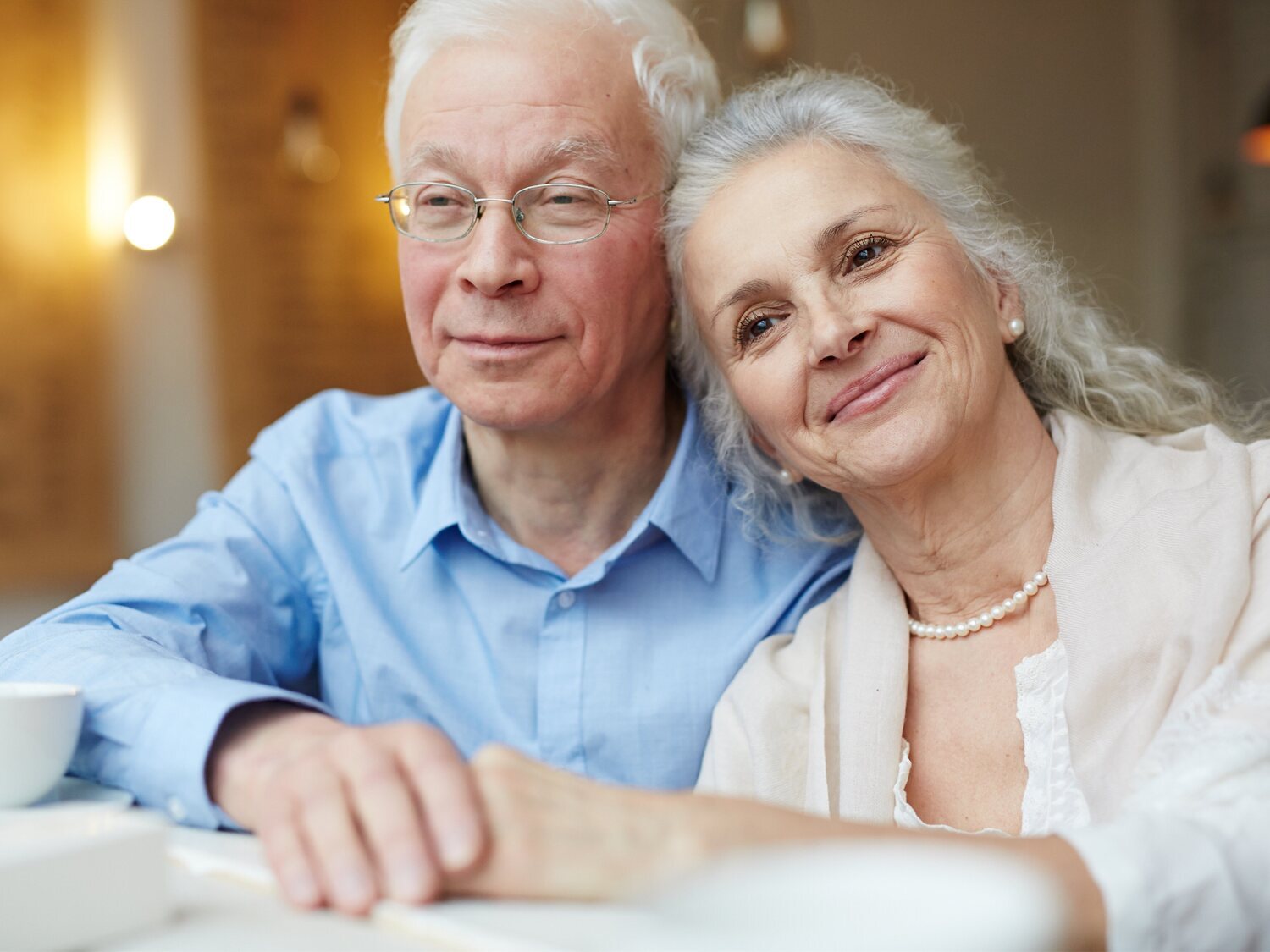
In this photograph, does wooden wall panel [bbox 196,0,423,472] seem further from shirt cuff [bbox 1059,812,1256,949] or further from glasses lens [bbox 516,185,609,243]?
shirt cuff [bbox 1059,812,1256,949]

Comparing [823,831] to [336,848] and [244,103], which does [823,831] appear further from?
[244,103]

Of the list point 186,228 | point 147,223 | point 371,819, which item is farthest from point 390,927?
point 186,228

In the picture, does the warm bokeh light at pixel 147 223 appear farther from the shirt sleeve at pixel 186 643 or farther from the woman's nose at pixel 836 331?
the woman's nose at pixel 836 331

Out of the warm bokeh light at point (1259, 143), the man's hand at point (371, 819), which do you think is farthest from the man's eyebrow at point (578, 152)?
the warm bokeh light at point (1259, 143)

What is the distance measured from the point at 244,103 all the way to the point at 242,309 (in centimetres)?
67

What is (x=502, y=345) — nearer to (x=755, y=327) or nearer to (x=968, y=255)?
(x=755, y=327)

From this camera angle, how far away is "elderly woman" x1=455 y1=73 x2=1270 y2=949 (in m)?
1.26

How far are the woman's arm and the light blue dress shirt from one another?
0.80 m

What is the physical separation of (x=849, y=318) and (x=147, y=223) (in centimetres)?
292

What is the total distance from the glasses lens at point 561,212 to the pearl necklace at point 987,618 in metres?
0.68

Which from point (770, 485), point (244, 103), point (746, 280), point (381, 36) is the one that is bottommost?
point (770, 485)

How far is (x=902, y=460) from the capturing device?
4.66ft

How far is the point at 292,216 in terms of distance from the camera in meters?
4.14

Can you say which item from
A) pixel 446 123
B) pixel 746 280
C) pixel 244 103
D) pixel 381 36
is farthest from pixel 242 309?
pixel 746 280
